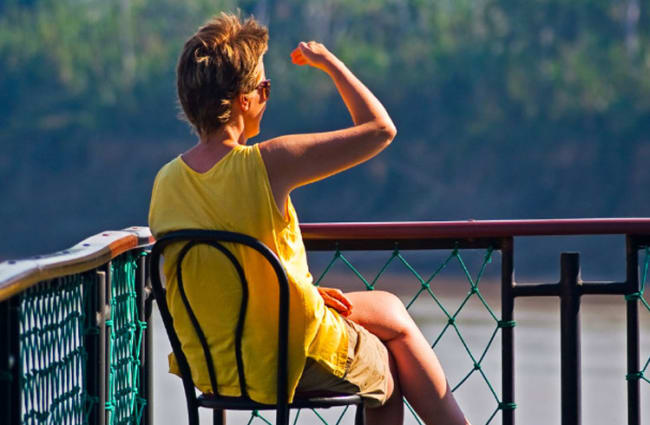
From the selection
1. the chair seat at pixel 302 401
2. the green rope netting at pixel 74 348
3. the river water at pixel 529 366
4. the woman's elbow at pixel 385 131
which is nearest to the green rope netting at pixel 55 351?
the green rope netting at pixel 74 348

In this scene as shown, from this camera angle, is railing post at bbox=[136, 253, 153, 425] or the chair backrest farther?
railing post at bbox=[136, 253, 153, 425]

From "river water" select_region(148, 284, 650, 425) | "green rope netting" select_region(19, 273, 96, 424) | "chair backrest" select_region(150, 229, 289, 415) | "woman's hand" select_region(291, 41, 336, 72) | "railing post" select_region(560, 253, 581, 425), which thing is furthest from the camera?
"river water" select_region(148, 284, 650, 425)

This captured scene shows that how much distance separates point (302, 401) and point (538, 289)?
0.74 m

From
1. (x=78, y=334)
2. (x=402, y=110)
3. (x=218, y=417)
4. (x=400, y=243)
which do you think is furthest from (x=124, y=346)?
(x=402, y=110)

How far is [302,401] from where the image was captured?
2016mm

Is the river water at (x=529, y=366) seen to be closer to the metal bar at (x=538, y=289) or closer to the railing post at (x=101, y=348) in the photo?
the metal bar at (x=538, y=289)

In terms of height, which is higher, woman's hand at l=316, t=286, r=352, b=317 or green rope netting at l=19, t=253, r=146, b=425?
woman's hand at l=316, t=286, r=352, b=317

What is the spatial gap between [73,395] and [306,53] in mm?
730

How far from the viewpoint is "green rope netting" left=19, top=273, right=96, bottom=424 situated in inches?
67.4

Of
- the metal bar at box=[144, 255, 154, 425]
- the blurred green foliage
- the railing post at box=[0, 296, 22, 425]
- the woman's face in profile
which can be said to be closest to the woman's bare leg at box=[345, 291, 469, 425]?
the woman's face in profile

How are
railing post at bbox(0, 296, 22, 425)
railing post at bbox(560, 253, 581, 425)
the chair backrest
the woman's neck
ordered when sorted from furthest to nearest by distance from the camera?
railing post at bbox(560, 253, 581, 425), the woman's neck, the chair backrest, railing post at bbox(0, 296, 22, 425)

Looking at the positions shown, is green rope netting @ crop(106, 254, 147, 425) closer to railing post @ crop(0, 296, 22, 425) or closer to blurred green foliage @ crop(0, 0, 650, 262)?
railing post @ crop(0, 296, 22, 425)

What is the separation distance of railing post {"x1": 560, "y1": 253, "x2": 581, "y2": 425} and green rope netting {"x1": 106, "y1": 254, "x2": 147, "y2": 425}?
0.91 meters

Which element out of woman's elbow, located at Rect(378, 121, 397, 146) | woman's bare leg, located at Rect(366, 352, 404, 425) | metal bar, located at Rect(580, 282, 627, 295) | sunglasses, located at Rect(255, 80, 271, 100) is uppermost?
sunglasses, located at Rect(255, 80, 271, 100)
